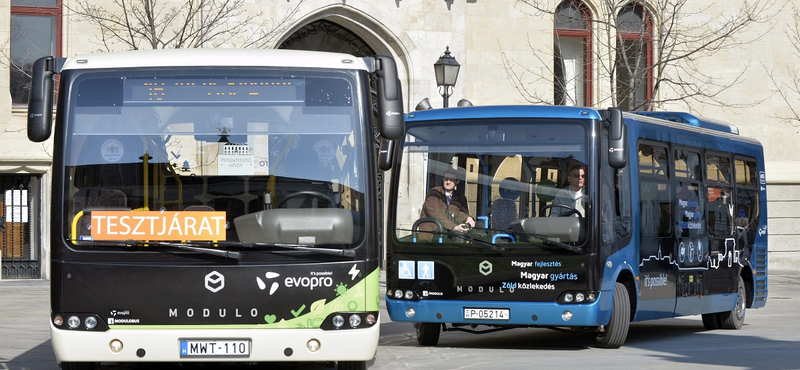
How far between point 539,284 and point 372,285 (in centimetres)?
354

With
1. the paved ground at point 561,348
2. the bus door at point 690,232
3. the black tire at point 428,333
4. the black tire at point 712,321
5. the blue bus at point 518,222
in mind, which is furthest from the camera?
the black tire at point 712,321

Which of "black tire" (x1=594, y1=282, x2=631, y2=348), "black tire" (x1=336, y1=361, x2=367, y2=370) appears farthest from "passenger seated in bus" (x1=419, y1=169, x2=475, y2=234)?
"black tire" (x1=336, y1=361, x2=367, y2=370)

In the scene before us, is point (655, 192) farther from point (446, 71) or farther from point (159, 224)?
point (446, 71)

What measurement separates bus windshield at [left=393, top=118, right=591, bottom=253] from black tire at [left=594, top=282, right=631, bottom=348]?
29.7 inches

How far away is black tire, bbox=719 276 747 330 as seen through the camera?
627 inches

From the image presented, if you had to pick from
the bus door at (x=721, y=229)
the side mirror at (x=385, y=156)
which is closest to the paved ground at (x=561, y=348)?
the bus door at (x=721, y=229)

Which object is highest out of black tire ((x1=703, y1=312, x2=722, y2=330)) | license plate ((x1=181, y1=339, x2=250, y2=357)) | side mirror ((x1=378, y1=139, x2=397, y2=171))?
side mirror ((x1=378, y1=139, x2=397, y2=171))

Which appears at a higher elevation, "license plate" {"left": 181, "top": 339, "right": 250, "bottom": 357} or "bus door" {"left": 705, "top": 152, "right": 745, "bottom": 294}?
"bus door" {"left": 705, "top": 152, "right": 745, "bottom": 294}

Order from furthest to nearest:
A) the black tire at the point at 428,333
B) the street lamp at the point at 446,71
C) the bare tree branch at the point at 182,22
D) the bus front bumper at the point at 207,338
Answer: the bare tree branch at the point at 182,22
the street lamp at the point at 446,71
the black tire at the point at 428,333
the bus front bumper at the point at 207,338

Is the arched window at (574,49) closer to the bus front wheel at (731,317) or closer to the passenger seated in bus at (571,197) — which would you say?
the bus front wheel at (731,317)

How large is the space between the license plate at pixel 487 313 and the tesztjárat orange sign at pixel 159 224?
4047 mm

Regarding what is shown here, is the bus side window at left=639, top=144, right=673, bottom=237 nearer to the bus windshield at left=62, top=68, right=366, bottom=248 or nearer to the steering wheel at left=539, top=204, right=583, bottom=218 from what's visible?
the steering wheel at left=539, top=204, right=583, bottom=218

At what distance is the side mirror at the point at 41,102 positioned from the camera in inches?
338

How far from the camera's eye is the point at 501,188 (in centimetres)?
1241
